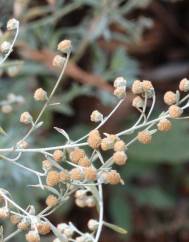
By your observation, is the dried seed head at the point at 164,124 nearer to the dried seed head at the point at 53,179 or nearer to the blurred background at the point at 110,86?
the dried seed head at the point at 53,179

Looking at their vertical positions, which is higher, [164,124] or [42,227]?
[164,124]

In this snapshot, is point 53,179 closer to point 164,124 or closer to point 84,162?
point 84,162

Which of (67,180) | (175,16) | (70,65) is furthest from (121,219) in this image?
(67,180)

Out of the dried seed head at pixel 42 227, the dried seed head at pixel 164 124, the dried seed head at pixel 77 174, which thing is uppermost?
the dried seed head at pixel 164 124

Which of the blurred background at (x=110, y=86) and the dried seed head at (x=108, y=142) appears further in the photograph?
the blurred background at (x=110, y=86)

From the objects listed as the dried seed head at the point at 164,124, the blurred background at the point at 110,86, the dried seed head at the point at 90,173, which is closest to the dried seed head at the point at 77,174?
the dried seed head at the point at 90,173

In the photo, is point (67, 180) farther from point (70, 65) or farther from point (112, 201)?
point (112, 201)

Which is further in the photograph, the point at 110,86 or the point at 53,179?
the point at 110,86

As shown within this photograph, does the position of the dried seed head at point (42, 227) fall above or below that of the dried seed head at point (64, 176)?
below

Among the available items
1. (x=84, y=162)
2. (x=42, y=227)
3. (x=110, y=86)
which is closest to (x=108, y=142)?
(x=84, y=162)
